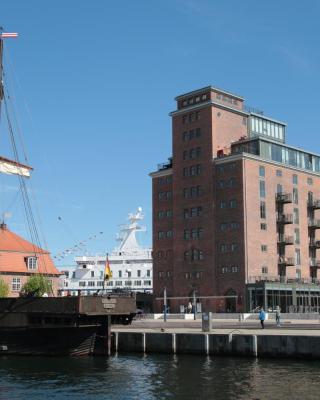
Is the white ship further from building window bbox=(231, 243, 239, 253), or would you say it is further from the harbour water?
the harbour water

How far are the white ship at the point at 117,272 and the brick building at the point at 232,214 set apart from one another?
4358 cm

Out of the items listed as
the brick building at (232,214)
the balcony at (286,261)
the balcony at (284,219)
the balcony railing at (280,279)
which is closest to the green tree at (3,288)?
the brick building at (232,214)

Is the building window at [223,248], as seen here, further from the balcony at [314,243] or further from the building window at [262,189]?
the balcony at [314,243]

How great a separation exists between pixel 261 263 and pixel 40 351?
5852cm

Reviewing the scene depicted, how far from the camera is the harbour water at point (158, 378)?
24.8 metres

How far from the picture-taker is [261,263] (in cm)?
9206

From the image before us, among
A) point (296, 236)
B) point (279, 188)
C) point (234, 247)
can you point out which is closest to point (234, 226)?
point (234, 247)

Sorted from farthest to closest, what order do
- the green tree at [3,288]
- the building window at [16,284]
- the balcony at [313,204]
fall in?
the balcony at [313,204] → the building window at [16,284] → the green tree at [3,288]

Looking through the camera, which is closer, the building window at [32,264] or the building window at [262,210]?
the building window at [32,264]

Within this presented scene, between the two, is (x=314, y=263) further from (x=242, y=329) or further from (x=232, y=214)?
(x=242, y=329)

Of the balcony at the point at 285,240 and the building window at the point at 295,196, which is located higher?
the building window at the point at 295,196

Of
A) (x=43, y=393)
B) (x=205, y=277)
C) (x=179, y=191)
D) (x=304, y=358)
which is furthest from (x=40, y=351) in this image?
(x=179, y=191)

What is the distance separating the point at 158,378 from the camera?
28.6 m

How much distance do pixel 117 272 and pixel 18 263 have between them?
79404 mm
